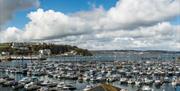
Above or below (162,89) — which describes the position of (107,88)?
above

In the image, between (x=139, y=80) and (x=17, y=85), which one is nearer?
(x=17, y=85)

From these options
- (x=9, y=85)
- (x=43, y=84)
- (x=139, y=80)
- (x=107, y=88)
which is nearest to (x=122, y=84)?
(x=139, y=80)

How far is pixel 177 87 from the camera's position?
103500 millimetres

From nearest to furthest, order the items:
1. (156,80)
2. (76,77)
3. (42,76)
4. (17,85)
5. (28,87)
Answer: (28,87), (17,85), (156,80), (76,77), (42,76)

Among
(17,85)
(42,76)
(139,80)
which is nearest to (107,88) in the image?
(17,85)

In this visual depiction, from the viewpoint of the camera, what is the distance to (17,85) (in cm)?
10219

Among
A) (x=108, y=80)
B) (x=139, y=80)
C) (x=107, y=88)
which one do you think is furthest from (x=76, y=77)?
(x=107, y=88)

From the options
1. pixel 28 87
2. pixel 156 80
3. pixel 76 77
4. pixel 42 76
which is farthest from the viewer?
pixel 42 76

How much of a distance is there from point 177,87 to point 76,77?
3622 centimetres

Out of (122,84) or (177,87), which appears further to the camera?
(122,84)

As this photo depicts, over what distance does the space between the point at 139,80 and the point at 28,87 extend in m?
33.7

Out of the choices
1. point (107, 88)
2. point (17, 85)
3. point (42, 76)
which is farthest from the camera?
point (42, 76)

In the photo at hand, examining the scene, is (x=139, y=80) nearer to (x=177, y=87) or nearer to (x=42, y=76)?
(x=177, y=87)

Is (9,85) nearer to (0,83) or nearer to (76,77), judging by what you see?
(0,83)
